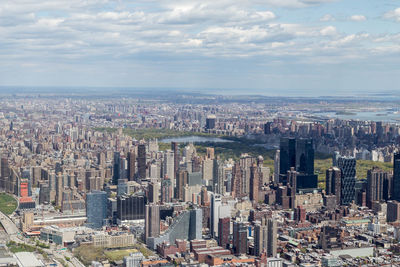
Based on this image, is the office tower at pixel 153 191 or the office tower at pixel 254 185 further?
the office tower at pixel 254 185

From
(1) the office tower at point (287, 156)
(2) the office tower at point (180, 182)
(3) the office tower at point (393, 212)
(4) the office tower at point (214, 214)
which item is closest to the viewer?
(4) the office tower at point (214, 214)

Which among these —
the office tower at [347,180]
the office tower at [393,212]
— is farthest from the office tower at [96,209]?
the office tower at [393,212]

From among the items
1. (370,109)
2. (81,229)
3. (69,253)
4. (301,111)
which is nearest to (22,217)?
(81,229)

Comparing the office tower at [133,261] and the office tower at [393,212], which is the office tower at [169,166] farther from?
the office tower at [133,261]

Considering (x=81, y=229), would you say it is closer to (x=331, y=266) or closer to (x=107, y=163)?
(x=331, y=266)

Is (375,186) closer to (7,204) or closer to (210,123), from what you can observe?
(7,204)

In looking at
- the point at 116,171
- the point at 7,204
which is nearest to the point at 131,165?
the point at 116,171
